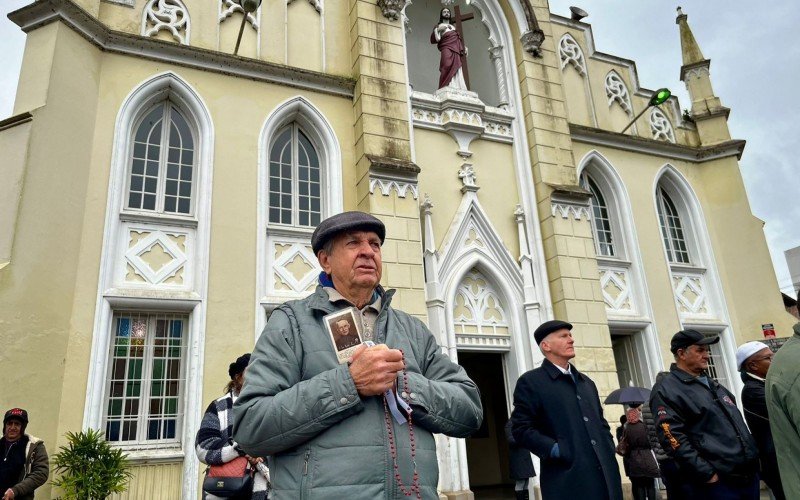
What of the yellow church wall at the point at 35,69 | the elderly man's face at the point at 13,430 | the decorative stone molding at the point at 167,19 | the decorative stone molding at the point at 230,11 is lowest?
the elderly man's face at the point at 13,430

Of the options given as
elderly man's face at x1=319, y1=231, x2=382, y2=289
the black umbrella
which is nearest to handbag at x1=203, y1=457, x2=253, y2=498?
elderly man's face at x1=319, y1=231, x2=382, y2=289

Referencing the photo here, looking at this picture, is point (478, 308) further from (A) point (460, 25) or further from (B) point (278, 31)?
(B) point (278, 31)

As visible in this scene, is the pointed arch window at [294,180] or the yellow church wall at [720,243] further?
the yellow church wall at [720,243]

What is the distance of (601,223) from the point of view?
13.2 metres

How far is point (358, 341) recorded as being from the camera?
6.88 ft

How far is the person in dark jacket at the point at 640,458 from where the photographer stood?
7867 millimetres

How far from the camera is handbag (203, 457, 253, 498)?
4156mm

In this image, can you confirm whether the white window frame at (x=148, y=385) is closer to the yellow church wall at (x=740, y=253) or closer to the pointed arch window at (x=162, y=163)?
the pointed arch window at (x=162, y=163)

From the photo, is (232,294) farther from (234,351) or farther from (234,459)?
(234,459)

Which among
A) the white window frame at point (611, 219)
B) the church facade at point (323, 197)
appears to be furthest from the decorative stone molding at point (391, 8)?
the white window frame at point (611, 219)

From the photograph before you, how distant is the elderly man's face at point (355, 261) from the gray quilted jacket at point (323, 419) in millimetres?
162

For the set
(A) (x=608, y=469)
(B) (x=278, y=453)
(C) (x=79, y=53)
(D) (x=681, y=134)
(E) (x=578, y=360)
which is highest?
(D) (x=681, y=134)

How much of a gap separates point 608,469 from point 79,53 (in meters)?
9.40

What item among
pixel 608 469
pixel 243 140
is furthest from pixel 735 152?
pixel 608 469
